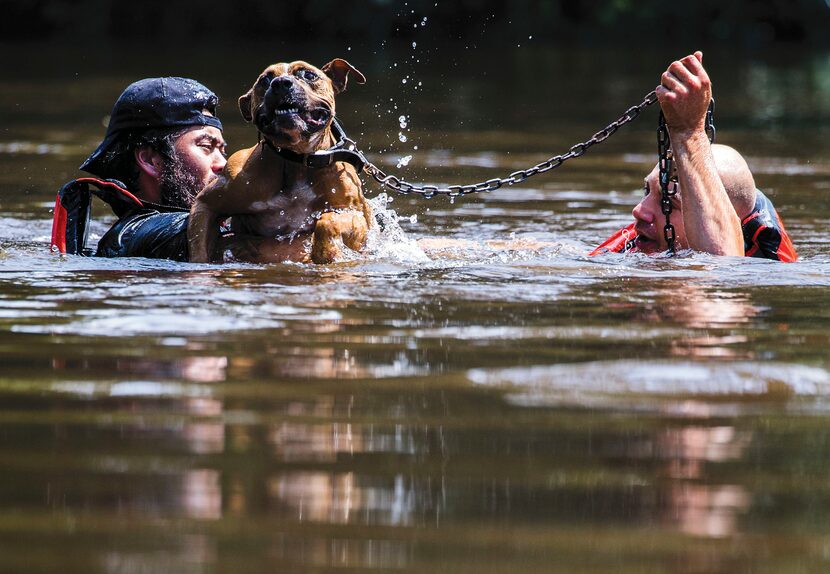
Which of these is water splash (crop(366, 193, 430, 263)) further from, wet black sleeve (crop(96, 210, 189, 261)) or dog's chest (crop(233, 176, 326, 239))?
wet black sleeve (crop(96, 210, 189, 261))

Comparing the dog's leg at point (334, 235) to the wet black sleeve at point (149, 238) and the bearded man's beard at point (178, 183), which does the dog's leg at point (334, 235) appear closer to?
the wet black sleeve at point (149, 238)

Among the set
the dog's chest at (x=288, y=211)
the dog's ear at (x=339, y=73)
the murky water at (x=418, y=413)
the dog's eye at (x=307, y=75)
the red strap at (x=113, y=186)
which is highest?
the dog's ear at (x=339, y=73)

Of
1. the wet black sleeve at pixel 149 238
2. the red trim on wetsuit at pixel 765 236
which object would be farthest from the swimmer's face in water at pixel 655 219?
the wet black sleeve at pixel 149 238

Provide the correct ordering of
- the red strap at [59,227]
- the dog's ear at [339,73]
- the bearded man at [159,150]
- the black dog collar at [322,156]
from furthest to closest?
the bearded man at [159,150]
the red strap at [59,227]
the dog's ear at [339,73]
the black dog collar at [322,156]

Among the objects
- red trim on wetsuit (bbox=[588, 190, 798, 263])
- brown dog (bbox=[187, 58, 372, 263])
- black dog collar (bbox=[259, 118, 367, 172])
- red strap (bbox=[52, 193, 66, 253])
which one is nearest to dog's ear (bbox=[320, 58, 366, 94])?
brown dog (bbox=[187, 58, 372, 263])

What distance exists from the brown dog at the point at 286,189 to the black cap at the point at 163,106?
0.71 m

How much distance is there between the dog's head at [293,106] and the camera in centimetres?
610

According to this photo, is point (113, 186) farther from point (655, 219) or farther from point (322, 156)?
point (655, 219)

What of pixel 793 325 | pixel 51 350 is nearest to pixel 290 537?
pixel 51 350

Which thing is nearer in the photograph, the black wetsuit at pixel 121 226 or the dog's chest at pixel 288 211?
the dog's chest at pixel 288 211

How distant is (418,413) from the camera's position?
367 centimetres

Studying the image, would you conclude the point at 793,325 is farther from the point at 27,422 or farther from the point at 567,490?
the point at 27,422

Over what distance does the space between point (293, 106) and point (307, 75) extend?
28cm

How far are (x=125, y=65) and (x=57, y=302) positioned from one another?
2065 centimetres
